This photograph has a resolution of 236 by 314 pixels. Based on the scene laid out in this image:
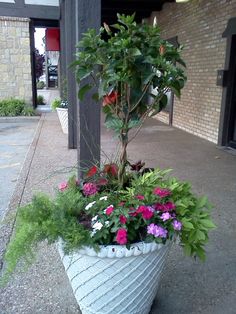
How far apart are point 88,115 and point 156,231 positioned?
1193mm

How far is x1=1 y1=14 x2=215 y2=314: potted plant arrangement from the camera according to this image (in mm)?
1666

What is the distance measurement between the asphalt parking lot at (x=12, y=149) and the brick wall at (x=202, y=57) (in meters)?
3.69

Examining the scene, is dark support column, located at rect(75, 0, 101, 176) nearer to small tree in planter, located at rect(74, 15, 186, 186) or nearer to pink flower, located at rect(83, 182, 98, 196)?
pink flower, located at rect(83, 182, 98, 196)

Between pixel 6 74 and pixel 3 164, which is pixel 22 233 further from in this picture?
pixel 6 74

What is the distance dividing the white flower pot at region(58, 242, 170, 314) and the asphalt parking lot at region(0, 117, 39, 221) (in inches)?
76.2

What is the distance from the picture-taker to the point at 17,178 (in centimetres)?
473

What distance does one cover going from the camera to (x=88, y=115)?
100 inches

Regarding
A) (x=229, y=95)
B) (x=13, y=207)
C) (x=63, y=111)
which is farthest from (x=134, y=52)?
(x=63, y=111)

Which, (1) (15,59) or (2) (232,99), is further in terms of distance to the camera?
(1) (15,59)

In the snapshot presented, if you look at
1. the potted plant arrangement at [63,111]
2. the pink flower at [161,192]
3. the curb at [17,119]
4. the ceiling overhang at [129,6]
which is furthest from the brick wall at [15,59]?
the pink flower at [161,192]

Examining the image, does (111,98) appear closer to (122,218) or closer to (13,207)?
(122,218)

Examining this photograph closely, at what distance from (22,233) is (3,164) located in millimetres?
4037

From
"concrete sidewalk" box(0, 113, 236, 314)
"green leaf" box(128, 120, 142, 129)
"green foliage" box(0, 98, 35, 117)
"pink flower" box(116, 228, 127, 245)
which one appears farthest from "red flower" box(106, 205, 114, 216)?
"green foliage" box(0, 98, 35, 117)

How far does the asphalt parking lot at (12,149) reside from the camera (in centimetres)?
432
